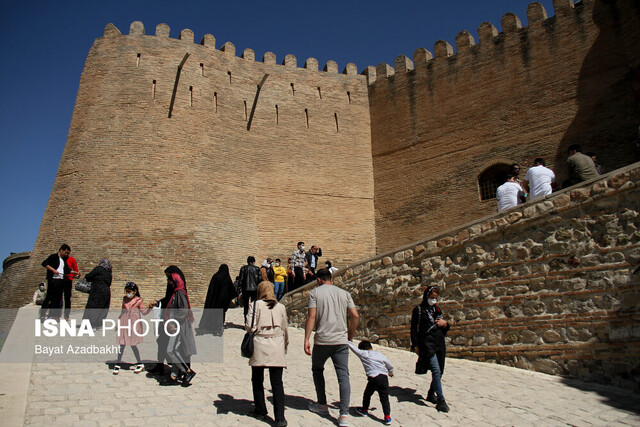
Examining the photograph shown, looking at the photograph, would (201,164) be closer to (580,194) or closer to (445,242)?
(445,242)

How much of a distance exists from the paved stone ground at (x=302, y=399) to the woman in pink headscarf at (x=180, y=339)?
196mm

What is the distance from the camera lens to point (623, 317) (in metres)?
5.68

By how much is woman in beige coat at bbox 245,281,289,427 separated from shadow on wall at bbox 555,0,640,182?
10.7 m

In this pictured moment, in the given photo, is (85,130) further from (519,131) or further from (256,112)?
(519,131)

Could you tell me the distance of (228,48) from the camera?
1703 centimetres

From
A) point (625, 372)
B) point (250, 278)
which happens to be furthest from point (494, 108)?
point (625, 372)

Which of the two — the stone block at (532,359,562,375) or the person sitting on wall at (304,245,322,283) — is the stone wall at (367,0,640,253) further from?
the stone block at (532,359,562,375)

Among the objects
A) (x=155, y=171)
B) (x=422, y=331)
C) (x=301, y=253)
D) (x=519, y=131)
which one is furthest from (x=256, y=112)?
(x=422, y=331)

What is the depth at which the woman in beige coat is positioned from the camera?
438 centimetres

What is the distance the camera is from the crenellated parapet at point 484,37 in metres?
14.2

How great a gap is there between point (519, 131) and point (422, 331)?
10731 mm

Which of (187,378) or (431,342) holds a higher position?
(431,342)

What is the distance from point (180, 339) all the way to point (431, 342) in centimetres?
265

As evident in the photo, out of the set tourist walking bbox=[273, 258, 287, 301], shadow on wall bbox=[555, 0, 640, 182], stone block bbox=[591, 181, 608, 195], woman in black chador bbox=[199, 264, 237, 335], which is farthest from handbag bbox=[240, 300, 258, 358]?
shadow on wall bbox=[555, 0, 640, 182]
